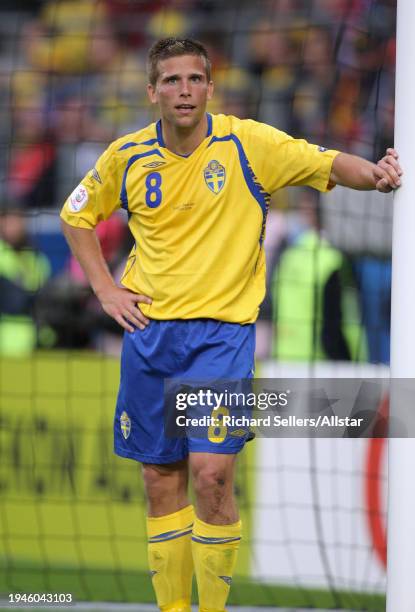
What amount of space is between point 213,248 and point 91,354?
1.93 meters

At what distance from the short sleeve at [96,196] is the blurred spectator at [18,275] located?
1982mm

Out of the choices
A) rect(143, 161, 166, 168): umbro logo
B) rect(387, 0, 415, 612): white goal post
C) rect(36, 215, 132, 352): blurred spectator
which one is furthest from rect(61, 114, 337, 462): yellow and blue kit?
rect(36, 215, 132, 352): blurred spectator

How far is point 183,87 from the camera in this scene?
133 inches

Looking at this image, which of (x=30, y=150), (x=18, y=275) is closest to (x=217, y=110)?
(x=30, y=150)

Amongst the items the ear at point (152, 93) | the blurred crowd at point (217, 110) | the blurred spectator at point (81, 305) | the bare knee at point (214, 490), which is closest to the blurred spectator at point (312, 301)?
the blurred crowd at point (217, 110)

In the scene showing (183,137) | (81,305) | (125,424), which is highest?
(183,137)

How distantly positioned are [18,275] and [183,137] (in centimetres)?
235

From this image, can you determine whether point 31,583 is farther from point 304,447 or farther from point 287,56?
point 287,56

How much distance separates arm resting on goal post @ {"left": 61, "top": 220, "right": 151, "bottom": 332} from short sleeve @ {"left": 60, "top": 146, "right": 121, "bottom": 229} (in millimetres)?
35

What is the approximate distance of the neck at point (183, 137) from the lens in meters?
3.49

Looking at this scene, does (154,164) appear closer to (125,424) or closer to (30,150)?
(125,424)

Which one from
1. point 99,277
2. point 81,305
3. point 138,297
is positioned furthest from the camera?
point 81,305

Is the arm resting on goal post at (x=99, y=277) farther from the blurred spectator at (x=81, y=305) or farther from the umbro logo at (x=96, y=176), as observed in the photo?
the blurred spectator at (x=81, y=305)

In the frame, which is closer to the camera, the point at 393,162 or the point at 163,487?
the point at 393,162
